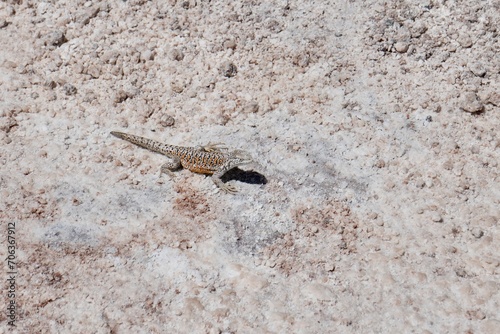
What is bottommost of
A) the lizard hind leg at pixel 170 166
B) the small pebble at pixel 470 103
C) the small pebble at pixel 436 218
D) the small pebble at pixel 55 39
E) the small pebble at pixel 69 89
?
the small pebble at pixel 436 218

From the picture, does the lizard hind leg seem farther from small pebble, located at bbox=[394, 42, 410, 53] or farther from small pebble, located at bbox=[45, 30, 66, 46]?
small pebble, located at bbox=[394, 42, 410, 53]

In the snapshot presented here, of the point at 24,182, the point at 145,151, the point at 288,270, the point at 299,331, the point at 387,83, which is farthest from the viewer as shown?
the point at 387,83

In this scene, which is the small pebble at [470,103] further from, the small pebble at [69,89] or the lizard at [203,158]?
the small pebble at [69,89]

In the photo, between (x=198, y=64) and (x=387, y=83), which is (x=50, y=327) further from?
(x=387, y=83)

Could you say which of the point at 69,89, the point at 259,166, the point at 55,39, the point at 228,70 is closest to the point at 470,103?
the point at 259,166

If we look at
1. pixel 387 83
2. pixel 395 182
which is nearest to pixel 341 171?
pixel 395 182

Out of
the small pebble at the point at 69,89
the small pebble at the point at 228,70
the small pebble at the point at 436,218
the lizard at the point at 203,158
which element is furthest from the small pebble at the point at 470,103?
the small pebble at the point at 69,89

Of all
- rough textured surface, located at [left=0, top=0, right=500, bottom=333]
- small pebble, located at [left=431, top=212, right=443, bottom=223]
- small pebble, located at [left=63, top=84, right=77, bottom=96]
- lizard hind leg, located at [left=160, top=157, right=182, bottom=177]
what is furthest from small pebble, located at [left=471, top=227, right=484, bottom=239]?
small pebble, located at [left=63, top=84, right=77, bottom=96]
